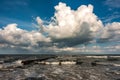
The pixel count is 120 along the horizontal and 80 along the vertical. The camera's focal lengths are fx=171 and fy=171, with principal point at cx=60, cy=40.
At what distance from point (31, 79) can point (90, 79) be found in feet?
38.5

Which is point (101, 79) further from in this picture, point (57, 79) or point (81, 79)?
point (57, 79)

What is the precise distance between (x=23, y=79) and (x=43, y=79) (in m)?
3.99

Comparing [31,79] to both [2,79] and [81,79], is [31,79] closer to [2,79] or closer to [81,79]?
[2,79]

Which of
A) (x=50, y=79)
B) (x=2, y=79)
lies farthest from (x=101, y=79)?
(x=2, y=79)

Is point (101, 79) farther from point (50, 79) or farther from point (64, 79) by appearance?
point (50, 79)

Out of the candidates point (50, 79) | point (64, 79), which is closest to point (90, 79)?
point (64, 79)

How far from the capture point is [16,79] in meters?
34.2

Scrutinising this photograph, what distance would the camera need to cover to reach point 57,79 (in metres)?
34.6

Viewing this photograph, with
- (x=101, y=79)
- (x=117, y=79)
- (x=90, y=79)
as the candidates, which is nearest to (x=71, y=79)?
(x=90, y=79)

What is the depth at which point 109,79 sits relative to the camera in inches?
1345

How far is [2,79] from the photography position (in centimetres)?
3397

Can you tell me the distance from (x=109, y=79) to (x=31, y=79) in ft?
51.0

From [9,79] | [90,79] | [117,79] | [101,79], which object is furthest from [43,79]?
[117,79]

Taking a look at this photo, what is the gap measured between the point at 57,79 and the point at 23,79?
6813mm
